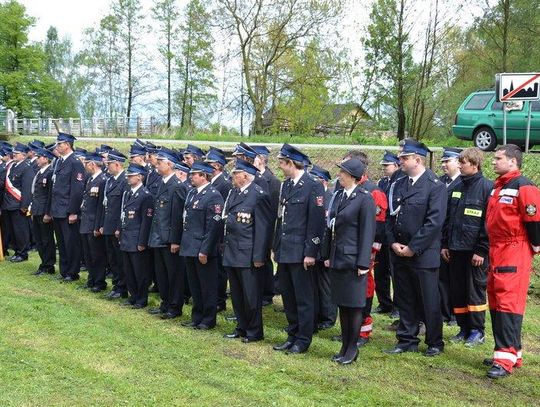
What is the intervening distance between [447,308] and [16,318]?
4.88 metres

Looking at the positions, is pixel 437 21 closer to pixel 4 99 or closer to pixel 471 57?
pixel 471 57

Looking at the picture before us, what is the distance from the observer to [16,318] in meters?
7.09

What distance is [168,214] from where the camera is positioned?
7.45 meters

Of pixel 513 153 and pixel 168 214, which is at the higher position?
pixel 513 153

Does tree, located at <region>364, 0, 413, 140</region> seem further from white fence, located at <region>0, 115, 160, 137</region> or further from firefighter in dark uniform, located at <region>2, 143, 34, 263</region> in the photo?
firefighter in dark uniform, located at <region>2, 143, 34, 263</region>

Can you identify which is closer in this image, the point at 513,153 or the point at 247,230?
the point at 513,153

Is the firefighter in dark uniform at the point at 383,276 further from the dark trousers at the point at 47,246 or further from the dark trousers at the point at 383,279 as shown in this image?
the dark trousers at the point at 47,246

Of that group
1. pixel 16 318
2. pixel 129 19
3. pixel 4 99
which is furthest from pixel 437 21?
pixel 4 99

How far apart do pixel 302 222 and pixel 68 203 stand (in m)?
4.69

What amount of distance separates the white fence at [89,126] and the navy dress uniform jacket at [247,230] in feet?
81.2

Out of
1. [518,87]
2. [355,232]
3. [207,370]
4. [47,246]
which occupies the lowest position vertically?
[207,370]

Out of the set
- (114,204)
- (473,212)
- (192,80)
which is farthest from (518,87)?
(192,80)

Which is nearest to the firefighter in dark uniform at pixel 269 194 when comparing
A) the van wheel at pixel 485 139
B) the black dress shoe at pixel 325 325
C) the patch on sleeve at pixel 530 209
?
the black dress shoe at pixel 325 325

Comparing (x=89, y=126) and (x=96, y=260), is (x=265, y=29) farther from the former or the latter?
(x=96, y=260)
